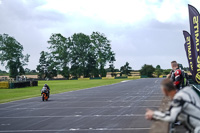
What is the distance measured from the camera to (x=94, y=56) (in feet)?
378

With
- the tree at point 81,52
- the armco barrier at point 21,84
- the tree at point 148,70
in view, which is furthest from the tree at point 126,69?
the armco barrier at point 21,84

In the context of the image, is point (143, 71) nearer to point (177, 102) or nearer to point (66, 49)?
point (66, 49)

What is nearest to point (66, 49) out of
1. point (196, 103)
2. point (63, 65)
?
point (63, 65)

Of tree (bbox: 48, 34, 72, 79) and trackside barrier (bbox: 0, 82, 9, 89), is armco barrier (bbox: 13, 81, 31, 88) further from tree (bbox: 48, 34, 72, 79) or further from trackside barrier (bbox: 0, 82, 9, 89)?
tree (bbox: 48, 34, 72, 79)

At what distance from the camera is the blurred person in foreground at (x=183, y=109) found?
3.54 metres

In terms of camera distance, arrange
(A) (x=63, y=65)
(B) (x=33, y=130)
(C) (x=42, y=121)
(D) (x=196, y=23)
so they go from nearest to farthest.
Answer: (B) (x=33, y=130)
(C) (x=42, y=121)
(D) (x=196, y=23)
(A) (x=63, y=65)

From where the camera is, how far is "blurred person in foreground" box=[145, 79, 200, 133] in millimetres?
3541

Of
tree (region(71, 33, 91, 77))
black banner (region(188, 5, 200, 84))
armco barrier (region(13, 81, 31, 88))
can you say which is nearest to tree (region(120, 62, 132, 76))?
tree (region(71, 33, 91, 77))

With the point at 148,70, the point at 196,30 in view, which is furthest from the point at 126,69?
the point at 196,30

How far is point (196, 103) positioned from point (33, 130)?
7.02m

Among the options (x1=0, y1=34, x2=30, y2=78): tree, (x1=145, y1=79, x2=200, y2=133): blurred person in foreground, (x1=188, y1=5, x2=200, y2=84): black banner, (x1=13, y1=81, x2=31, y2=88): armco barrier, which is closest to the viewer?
(x1=145, y1=79, x2=200, y2=133): blurred person in foreground

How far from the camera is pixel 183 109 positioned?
141 inches

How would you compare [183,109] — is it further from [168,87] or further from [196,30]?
[196,30]

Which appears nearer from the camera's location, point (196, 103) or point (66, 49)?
point (196, 103)
